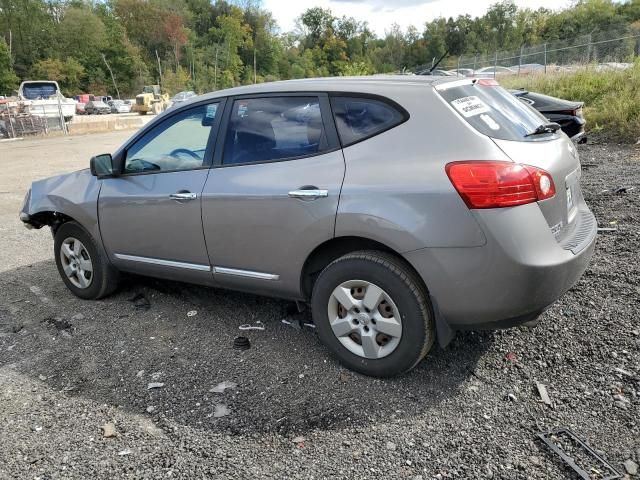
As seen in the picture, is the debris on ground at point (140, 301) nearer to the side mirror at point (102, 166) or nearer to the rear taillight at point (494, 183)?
the side mirror at point (102, 166)

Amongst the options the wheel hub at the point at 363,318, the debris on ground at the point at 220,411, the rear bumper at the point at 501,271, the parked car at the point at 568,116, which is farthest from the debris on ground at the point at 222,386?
the parked car at the point at 568,116

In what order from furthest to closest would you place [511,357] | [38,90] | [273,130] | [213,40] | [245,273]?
[213,40] → [38,90] → [245,273] → [273,130] → [511,357]

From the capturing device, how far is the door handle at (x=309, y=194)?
3.02 m

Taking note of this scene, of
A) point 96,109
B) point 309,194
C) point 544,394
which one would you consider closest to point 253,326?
point 309,194

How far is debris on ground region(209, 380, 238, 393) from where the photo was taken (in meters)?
3.12

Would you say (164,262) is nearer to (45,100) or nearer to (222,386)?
(222,386)

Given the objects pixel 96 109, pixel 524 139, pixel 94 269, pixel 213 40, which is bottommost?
pixel 96 109

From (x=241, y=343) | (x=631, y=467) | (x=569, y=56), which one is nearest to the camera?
(x=631, y=467)

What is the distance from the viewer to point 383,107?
3.02 meters

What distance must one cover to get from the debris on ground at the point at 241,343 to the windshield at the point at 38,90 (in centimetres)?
3031

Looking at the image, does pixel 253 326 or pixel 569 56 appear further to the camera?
pixel 569 56

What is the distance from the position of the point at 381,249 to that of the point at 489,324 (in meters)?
0.71

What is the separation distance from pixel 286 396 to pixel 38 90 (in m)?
32.1

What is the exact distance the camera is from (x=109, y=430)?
2799 mm
